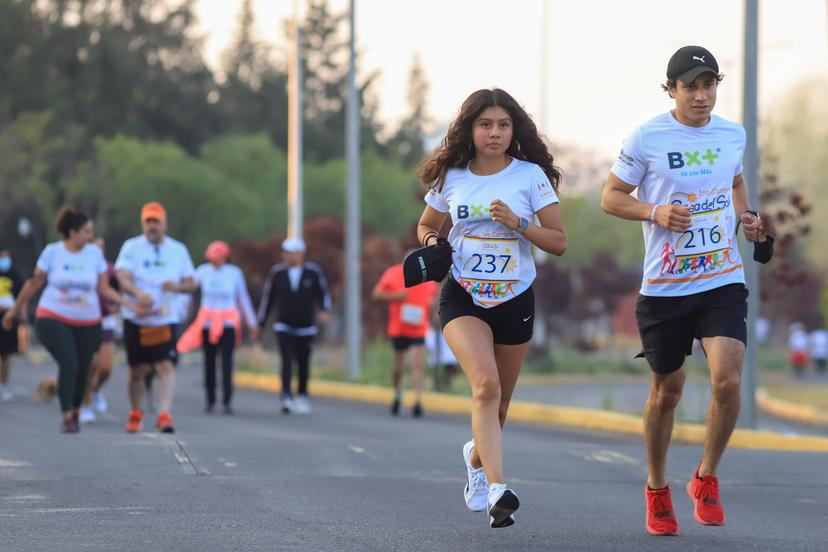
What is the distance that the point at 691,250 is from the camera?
7652 mm

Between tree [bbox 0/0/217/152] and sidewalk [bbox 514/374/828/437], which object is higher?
tree [bbox 0/0/217/152]

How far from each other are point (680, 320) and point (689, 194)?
23.0 inches

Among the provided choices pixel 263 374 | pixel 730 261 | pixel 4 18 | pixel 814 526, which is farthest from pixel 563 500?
pixel 4 18

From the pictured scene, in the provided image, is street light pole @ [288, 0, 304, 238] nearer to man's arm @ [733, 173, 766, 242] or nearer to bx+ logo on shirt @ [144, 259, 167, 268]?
bx+ logo on shirt @ [144, 259, 167, 268]

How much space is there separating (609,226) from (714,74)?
87.1m

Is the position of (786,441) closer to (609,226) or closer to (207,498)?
(207,498)

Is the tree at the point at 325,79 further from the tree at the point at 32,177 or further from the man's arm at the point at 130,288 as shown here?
the man's arm at the point at 130,288

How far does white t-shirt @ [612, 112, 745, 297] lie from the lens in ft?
25.1

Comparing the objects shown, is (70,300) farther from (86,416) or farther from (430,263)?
(430,263)

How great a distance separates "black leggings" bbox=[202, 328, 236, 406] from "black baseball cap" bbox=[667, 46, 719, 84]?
11387mm

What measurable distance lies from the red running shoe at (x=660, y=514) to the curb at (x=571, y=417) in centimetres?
649

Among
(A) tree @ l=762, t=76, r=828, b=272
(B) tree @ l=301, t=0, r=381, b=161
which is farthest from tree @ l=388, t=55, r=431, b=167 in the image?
(A) tree @ l=762, t=76, r=828, b=272

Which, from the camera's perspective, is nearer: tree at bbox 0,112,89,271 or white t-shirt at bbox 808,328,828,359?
white t-shirt at bbox 808,328,828,359

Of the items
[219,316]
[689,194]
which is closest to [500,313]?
[689,194]
